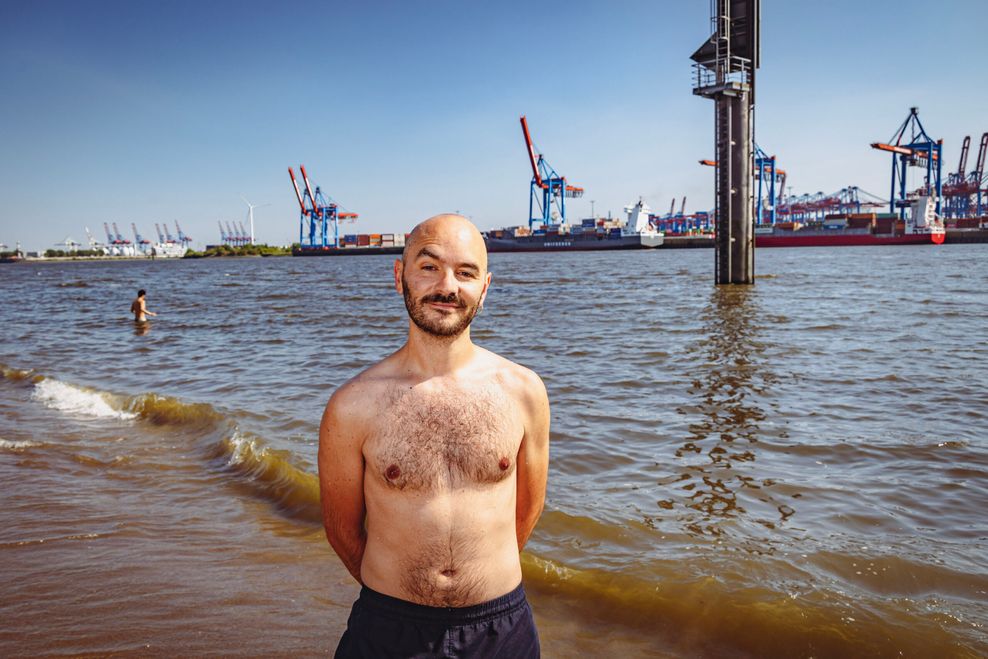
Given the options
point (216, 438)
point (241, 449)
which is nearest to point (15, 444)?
point (216, 438)

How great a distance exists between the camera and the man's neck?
2.04m

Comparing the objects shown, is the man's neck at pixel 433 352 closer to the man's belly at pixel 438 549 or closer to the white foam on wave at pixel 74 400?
the man's belly at pixel 438 549

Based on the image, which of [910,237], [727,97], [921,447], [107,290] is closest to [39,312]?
[107,290]

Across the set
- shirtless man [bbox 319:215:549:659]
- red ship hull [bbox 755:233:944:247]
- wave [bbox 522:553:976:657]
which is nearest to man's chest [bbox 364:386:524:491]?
shirtless man [bbox 319:215:549:659]

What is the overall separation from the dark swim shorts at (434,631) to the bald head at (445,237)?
0.96 meters

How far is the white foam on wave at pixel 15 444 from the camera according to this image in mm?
6742

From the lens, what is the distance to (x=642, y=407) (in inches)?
323

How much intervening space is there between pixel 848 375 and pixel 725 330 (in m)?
5.26

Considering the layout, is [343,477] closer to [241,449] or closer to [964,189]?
[241,449]

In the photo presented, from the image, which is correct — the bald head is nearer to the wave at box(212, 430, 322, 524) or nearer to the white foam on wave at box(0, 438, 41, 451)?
the wave at box(212, 430, 322, 524)

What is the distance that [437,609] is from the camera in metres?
1.92

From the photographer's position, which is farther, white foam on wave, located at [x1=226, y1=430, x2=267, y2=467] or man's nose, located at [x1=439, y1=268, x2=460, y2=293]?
white foam on wave, located at [x1=226, y1=430, x2=267, y2=467]

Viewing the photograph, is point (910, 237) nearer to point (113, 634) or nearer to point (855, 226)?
point (855, 226)

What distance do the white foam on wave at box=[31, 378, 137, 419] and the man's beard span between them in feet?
25.6
